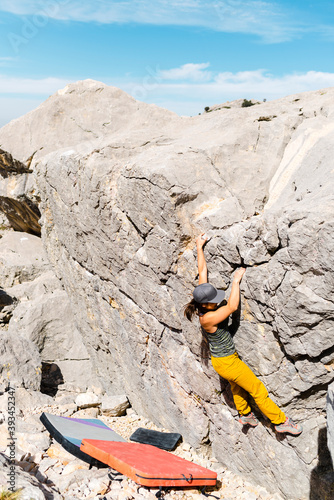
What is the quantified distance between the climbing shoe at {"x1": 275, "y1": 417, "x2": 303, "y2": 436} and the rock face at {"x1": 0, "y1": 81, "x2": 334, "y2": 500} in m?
0.09

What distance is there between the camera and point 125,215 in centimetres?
718

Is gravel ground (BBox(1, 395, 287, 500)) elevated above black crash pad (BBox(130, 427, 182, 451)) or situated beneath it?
elevated above

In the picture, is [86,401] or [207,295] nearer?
[207,295]

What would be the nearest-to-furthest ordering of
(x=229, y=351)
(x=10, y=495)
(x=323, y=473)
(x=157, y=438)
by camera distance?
(x=10, y=495)
(x=323, y=473)
(x=229, y=351)
(x=157, y=438)

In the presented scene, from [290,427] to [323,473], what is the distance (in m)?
0.65

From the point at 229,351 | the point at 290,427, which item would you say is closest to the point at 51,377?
the point at 229,351

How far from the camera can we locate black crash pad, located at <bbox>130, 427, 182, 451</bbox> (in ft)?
23.1

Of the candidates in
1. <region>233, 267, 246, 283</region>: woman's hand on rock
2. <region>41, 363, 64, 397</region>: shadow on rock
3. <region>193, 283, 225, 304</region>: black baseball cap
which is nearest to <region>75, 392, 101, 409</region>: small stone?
<region>41, 363, 64, 397</region>: shadow on rock

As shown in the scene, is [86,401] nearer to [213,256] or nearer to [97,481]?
[97,481]

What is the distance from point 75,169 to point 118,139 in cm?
111

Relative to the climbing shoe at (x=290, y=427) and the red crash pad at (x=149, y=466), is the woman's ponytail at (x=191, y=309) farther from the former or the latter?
the red crash pad at (x=149, y=466)

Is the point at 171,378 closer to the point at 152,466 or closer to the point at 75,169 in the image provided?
the point at 152,466

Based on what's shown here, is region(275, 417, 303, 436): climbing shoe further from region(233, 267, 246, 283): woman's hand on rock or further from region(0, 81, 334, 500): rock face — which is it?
region(233, 267, 246, 283): woman's hand on rock

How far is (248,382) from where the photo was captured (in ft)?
17.7
